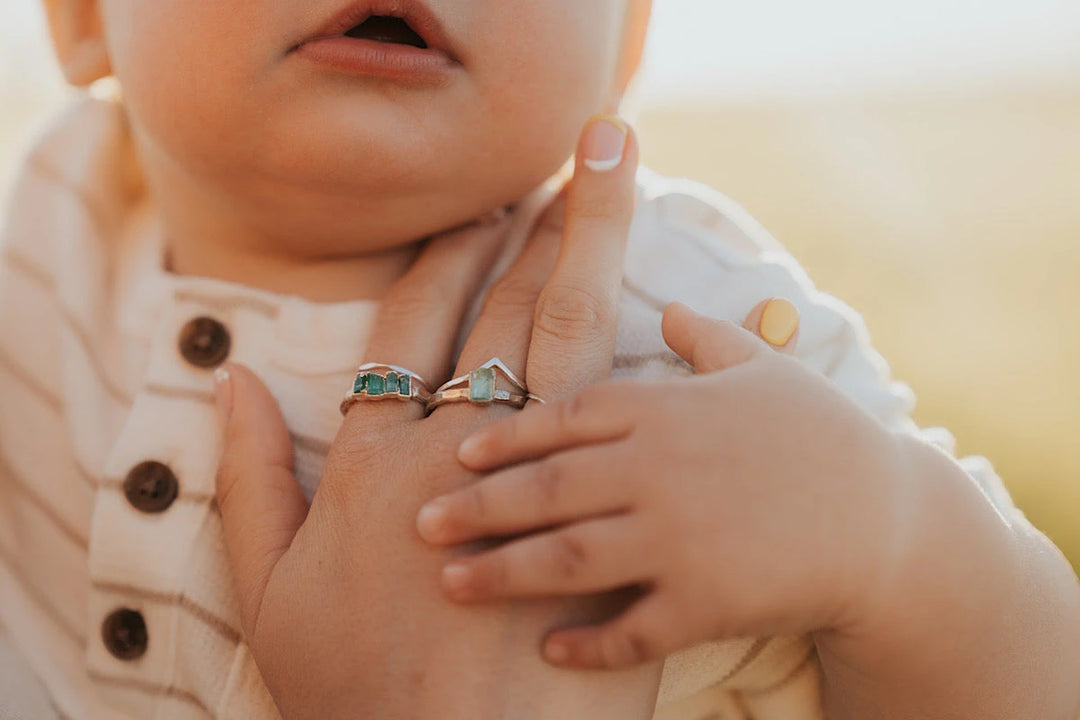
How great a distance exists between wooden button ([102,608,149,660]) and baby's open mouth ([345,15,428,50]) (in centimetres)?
63

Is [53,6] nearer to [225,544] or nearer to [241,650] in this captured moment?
[225,544]

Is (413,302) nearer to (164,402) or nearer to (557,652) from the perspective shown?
(164,402)

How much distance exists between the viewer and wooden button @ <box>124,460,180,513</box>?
1.04 m

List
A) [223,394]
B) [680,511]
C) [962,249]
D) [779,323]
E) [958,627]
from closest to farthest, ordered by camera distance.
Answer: [680,511] < [958,627] < [779,323] < [223,394] < [962,249]

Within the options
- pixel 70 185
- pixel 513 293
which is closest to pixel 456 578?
pixel 513 293

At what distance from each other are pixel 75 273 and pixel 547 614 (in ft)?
2.69

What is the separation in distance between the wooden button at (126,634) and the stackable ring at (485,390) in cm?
40

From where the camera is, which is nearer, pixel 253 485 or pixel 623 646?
pixel 623 646

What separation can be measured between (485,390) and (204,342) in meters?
0.41

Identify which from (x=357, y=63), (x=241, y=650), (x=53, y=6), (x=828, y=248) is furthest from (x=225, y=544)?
(x=828, y=248)

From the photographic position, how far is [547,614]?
0.79 metres

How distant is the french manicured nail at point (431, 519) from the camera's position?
77 centimetres

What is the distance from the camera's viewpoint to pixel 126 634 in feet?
3.38

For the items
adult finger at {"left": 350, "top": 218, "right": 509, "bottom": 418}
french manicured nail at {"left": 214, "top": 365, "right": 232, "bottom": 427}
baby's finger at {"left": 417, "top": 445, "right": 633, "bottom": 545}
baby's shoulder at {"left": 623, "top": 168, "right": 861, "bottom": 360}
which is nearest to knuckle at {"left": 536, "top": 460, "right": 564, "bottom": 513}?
baby's finger at {"left": 417, "top": 445, "right": 633, "bottom": 545}
